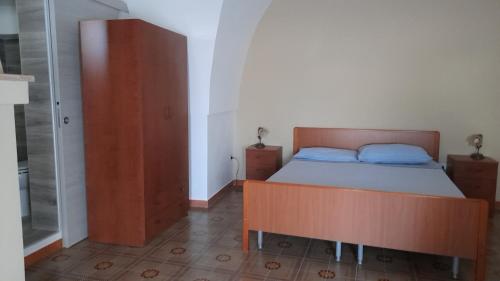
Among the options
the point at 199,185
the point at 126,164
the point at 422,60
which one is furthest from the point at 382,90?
the point at 126,164

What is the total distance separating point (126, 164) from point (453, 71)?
3.35 meters

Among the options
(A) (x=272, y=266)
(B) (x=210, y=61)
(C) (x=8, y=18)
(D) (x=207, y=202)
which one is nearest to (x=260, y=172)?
(D) (x=207, y=202)

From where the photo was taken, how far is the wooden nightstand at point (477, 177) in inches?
145

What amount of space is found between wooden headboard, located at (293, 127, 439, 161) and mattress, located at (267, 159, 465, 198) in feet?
1.16

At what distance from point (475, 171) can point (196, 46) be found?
294 centimetres

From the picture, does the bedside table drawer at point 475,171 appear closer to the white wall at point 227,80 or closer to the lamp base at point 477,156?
the lamp base at point 477,156

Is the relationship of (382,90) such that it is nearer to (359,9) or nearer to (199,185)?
(359,9)

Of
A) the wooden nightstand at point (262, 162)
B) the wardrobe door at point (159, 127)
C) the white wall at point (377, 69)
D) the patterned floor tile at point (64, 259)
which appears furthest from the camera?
the wooden nightstand at point (262, 162)

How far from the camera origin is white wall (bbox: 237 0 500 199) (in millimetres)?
3943

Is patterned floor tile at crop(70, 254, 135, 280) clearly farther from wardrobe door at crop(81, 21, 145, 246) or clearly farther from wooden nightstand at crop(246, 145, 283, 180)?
wooden nightstand at crop(246, 145, 283, 180)

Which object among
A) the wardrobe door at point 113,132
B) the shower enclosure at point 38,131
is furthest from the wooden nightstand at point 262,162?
the shower enclosure at point 38,131

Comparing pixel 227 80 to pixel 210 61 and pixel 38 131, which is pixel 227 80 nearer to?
pixel 210 61

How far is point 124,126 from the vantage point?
2961 millimetres

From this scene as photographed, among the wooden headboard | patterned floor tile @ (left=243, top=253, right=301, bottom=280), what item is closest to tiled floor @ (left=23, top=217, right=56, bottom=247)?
patterned floor tile @ (left=243, top=253, right=301, bottom=280)
